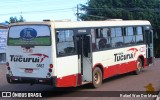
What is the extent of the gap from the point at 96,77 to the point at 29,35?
3516 millimetres

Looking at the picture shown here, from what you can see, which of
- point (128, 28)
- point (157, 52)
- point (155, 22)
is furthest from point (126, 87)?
point (157, 52)

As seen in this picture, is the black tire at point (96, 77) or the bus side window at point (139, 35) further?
the bus side window at point (139, 35)

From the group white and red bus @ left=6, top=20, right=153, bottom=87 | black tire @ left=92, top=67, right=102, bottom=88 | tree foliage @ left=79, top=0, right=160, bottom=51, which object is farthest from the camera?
tree foliage @ left=79, top=0, right=160, bottom=51

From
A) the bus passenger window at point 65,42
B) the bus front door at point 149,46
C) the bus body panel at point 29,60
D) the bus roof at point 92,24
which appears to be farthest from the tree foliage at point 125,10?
the bus body panel at point 29,60

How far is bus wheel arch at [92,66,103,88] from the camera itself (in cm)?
1421

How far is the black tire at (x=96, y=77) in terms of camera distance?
14214 millimetres

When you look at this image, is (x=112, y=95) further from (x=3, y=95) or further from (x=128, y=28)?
(x=128, y=28)

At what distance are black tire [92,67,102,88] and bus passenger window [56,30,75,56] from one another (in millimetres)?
1749

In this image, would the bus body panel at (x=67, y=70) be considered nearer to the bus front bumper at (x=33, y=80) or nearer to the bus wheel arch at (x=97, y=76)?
the bus front bumper at (x=33, y=80)

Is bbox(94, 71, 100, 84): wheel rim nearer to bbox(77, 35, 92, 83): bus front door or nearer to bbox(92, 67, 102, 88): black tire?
bbox(92, 67, 102, 88): black tire

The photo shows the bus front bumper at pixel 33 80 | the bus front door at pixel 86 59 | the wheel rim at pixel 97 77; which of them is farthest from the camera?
the wheel rim at pixel 97 77

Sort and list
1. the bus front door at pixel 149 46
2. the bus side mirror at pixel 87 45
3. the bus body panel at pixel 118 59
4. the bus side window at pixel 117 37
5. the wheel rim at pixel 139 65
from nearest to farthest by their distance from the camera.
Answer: the bus side mirror at pixel 87 45 < the bus body panel at pixel 118 59 < the bus side window at pixel 117 37 < the wheel rim at pixel 139 65 < the bus front door at pixel 149 46

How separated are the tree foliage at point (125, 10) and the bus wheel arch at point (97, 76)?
1359 inches

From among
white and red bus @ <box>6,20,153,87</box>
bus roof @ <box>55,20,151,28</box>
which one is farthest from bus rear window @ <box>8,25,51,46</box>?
bus roof @ <box>55,20,151,28</box>
